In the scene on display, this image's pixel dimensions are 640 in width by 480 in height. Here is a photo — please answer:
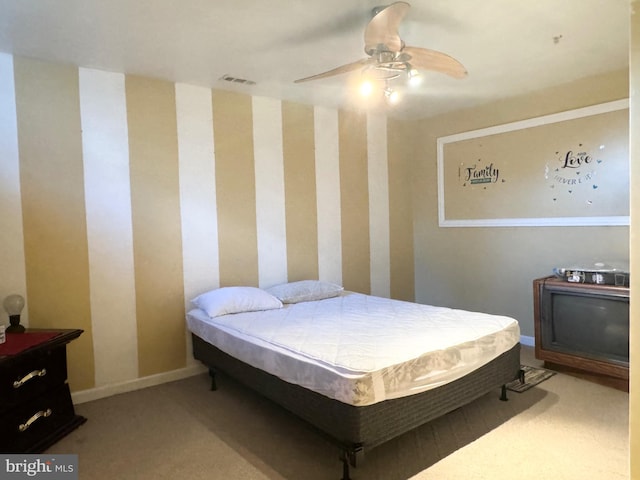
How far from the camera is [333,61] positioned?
314cm

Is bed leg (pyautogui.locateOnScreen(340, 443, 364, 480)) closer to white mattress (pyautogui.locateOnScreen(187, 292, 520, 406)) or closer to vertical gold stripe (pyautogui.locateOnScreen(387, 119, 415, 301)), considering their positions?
white mattress (pyautogui.locateOnScreen(187, 292, 520, 406))

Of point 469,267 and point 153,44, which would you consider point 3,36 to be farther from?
point 469,267

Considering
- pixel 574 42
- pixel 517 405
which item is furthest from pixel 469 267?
pixel 574 42

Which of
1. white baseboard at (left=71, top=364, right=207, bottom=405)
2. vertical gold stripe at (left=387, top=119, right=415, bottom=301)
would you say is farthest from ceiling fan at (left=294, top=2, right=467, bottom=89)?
white baseboard at (left=71, top=364, right=207, bottom=405)

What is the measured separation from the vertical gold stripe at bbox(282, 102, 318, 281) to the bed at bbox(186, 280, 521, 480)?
788mm

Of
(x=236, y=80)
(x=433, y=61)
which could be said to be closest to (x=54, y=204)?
(x=236, y=80)

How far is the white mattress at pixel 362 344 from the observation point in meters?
2.12

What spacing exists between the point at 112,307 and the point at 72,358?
1.42 ft

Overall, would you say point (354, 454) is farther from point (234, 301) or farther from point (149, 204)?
point (149, 204)

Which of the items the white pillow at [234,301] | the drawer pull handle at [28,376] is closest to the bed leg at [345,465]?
the white pillow at [234,301]

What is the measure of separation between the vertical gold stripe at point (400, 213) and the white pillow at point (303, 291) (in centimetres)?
124

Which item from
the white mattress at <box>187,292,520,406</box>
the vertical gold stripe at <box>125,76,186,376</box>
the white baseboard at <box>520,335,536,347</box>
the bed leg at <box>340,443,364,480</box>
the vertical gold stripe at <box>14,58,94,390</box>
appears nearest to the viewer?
the bed leg at <box>340,443,364,480</box>

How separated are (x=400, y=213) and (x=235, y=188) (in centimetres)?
209

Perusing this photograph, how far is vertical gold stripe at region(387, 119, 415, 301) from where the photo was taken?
501cm
